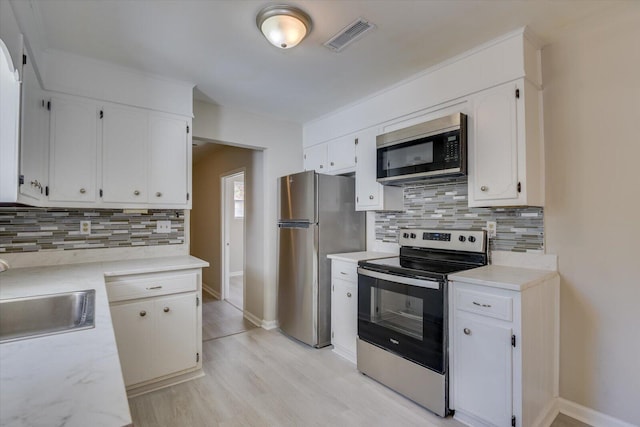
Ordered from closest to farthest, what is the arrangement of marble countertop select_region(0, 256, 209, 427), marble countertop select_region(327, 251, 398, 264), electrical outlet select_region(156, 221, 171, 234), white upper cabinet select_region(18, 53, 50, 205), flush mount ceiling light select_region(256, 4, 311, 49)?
marble countertop select_region(0, 256, 209, 427) < white upper cabinet select_region(18, 53, 50, 205) < flush mount ceiling light select_region(256, 4, 311, 49) < marble countertop select_region(327, 251, 398, 264) < electrical outlet select_region(156, 221, 171, 234)

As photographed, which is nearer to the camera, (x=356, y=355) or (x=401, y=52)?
(x=401, y=52)

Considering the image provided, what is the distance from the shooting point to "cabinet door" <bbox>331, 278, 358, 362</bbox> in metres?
2.74

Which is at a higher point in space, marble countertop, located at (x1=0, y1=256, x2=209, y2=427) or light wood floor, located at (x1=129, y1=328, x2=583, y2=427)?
marble countertop, located at (x1=0, y1=256, x2=209, y2=427)

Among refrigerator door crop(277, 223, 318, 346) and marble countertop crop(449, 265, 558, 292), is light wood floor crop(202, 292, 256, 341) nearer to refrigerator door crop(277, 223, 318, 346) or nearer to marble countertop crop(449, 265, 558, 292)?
refrigerator door crop(277, 223, 318, 346)

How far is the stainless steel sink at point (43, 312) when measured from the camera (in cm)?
137

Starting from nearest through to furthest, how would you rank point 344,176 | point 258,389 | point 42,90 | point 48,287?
point 48,287
point 42,90
point 258,389
point 344,176

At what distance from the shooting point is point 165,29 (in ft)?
6.42

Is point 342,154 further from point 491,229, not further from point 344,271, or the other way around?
point 491,229

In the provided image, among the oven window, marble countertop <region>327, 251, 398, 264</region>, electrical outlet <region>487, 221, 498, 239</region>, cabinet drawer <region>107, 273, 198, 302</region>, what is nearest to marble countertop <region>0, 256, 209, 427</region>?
cabinet drawer <region>107, 273, 198, 302</region>

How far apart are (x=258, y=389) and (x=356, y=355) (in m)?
0.83

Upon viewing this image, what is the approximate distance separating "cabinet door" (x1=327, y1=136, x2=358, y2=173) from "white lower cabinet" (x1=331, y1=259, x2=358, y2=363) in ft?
3.20

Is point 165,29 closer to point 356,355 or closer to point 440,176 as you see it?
point 440,176

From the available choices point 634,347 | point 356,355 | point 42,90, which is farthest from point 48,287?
point 634,347

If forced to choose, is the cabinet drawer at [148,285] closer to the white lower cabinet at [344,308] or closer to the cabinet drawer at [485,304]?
the white lower cabinet at [344,308]
